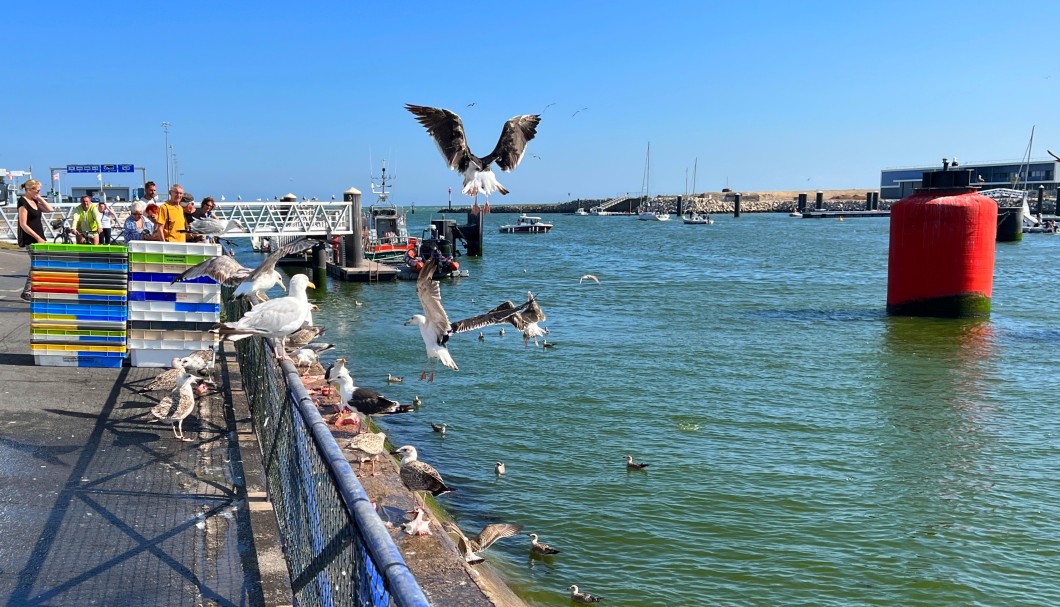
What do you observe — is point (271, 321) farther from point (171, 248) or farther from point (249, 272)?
point (171, 248)

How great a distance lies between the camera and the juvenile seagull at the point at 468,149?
927 centimetres

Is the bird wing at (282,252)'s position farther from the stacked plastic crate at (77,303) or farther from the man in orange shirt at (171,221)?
the man in orange shirt at (171,221)

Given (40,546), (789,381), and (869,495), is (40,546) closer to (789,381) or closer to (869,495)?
(869,495)

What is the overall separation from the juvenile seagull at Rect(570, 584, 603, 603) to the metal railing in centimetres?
351

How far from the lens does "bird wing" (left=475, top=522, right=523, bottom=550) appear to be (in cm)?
880

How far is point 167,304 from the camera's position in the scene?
32.2 ft

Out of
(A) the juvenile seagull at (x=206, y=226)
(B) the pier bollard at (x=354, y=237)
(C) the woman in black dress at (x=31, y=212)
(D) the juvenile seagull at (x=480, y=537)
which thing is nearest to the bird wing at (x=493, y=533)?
(D) the juvenile seagull at (x=480, y=537)

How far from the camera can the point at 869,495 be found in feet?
Answer: 37.2

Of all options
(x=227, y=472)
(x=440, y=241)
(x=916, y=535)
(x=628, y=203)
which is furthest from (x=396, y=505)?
(x=628, y=203)

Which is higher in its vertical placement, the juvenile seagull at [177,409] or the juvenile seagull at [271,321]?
the juvenile seagull at [271,321]

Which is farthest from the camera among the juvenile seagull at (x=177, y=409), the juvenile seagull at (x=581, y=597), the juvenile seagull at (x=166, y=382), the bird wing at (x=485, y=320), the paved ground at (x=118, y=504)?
the bird wing at (x=485, y=320)

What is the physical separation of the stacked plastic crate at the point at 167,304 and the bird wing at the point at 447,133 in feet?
9.19

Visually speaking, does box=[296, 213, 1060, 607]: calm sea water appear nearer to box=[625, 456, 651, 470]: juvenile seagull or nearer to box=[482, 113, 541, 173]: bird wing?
box=[625, 456, 651, 470]: juvenile seagull

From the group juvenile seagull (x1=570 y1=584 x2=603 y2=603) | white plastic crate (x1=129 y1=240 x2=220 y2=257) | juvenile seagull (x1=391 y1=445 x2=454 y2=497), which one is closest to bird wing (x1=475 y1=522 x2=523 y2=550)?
juvenile seagull (x1=391 y1=445 x2=454 y2=497)
